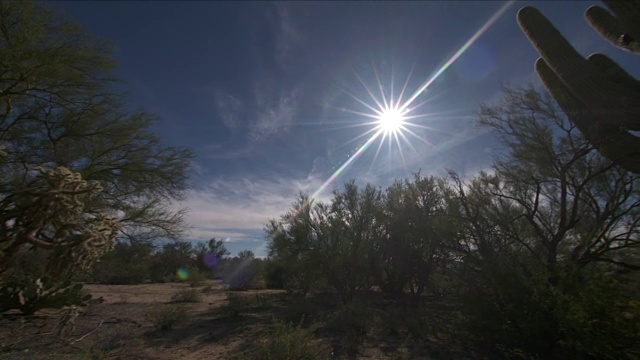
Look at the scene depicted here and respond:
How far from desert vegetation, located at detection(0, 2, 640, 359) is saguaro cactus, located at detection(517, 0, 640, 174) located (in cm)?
56

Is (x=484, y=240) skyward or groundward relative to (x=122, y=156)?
groundward

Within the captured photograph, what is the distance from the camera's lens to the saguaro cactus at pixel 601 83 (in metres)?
8.72

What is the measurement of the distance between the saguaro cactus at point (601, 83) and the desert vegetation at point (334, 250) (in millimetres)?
559

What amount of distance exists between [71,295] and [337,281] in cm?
1017

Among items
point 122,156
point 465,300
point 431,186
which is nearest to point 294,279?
point 431,186

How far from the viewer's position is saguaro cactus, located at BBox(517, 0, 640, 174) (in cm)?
872

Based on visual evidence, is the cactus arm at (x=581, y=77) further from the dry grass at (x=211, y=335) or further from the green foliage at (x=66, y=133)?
the green foliage at (x=66, y=133)

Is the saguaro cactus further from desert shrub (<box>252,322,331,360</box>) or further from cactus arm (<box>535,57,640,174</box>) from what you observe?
desert shrub (<box>252,322,331,360</box>)

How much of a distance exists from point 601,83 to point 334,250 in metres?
10.4

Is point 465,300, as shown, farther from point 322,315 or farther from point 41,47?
point 41,47

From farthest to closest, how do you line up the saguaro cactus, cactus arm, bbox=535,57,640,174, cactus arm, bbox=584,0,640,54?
cactus arm, bbox=535,57,640,174
the saguaro cactus
cactus arm, bbox=584,0,640,54

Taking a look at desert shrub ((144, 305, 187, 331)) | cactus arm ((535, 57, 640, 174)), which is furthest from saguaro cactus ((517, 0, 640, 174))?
desert shrub ((144, 305, 187, 331))

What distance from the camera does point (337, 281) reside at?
14.4m

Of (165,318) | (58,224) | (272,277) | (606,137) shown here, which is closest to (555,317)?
(606,137)
